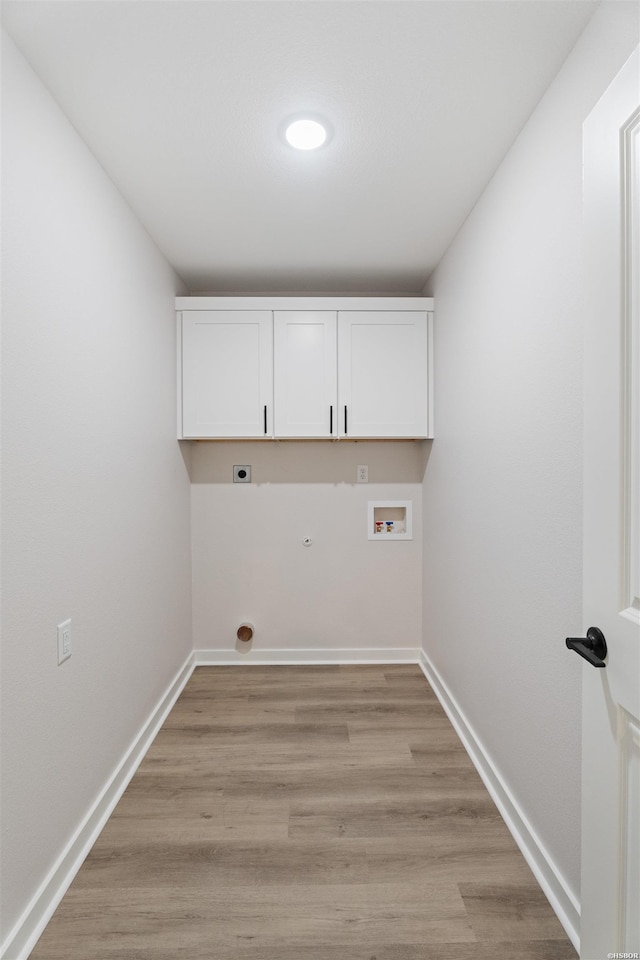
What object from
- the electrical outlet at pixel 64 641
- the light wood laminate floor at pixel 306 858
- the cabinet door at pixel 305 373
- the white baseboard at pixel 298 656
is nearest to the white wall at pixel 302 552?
the white baseboard at pixel 298 656

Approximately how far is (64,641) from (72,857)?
728 millimetres

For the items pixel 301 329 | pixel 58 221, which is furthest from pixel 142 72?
pixel 301 329

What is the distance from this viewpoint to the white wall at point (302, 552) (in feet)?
10.9

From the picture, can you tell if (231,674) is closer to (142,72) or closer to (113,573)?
(113,573)

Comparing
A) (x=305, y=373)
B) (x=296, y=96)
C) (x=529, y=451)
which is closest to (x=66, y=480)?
(x=296, y=96)

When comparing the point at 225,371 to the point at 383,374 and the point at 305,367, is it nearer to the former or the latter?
the point at 305,367

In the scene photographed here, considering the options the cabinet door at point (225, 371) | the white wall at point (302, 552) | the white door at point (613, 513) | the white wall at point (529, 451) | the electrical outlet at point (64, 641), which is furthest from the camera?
the white wall at point (302, 552)

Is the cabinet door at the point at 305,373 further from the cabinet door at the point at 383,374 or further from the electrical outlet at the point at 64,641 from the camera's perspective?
the electrical outlet at the point at 64,641

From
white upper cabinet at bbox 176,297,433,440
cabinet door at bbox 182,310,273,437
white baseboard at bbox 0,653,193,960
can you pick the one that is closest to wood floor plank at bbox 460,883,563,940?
white baseboard at bbox 0,653,193,960

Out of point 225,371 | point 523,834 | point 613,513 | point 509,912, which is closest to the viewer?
point 613,513

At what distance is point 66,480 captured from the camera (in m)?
1.60

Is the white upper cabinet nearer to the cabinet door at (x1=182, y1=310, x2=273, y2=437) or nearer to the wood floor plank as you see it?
the cabinet door at (x1=182, y1=310, x2=273, y2=437)

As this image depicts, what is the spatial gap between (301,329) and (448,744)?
2458 millimetres

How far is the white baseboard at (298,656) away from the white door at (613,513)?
2218 mm
